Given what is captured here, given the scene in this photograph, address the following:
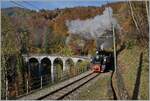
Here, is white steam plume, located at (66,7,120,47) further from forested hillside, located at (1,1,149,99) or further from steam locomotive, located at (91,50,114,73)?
steam locomotive, located at (91,50,114,73)

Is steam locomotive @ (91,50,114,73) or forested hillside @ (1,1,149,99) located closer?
steam locomotive @ (91,50,114,73)

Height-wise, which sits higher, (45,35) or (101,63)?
(45,35)

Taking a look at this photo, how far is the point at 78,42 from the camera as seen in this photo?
8456 cm

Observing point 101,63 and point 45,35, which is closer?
point 101,63

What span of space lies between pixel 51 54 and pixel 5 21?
35.7 m

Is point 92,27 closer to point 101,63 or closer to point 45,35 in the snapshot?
point 45,35

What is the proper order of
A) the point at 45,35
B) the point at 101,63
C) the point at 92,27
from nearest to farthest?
the point at 101,63
the point at 92,27
the point at 45,35

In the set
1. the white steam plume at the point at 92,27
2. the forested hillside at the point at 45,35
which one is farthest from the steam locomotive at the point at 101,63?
the white steam plume at the point at 92,27

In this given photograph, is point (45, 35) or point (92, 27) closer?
point (92, 27)

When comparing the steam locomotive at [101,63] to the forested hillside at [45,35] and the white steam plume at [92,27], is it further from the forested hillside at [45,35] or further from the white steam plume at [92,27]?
the white steam plume at [92,27]

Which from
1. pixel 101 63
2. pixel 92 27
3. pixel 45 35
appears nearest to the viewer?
pixel 101 63

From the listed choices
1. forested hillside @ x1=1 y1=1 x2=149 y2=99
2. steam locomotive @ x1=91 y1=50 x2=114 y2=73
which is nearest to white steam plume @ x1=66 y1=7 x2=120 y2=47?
forested hillside @ x1=1 y1=1 x2=149 y2=99

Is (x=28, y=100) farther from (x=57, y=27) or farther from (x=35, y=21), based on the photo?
(x=57, y=27)

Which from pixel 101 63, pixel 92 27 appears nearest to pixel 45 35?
pixel 92 27
